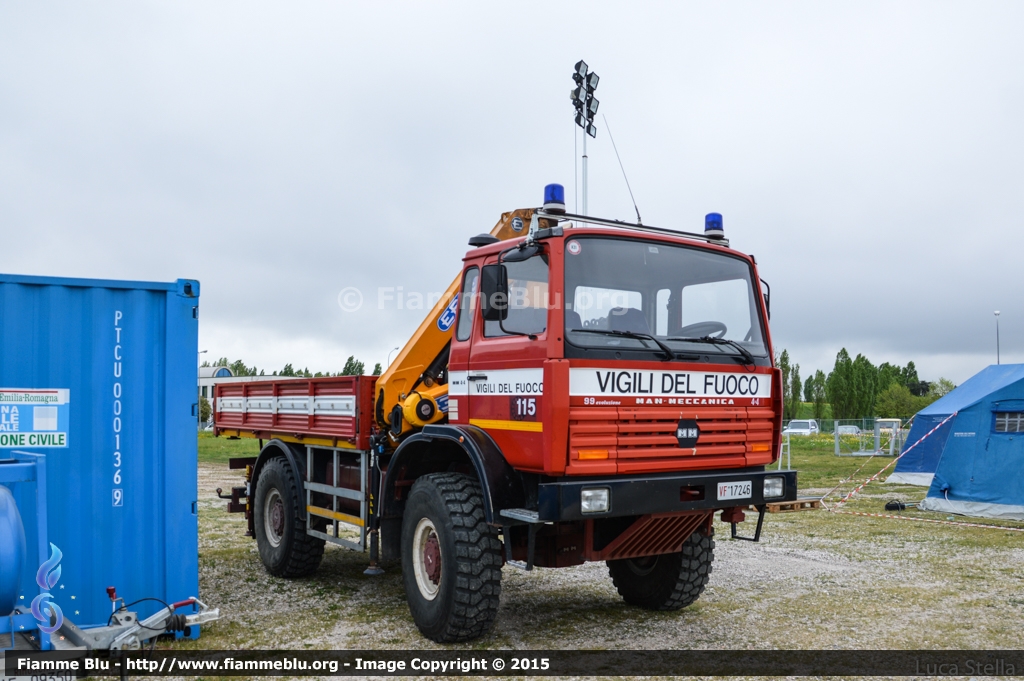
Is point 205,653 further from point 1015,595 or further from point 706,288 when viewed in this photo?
point 1015,595

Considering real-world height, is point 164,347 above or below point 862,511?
above

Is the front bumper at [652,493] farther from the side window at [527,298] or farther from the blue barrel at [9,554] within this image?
the blue barrel at [9,554]

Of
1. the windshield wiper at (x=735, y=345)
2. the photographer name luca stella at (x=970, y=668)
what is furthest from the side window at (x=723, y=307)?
the photographer name luca stella at (x=970, y=668)

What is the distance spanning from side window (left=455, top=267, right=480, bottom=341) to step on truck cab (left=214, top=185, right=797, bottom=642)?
0.05 feet

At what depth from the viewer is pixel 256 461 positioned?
9.38 m

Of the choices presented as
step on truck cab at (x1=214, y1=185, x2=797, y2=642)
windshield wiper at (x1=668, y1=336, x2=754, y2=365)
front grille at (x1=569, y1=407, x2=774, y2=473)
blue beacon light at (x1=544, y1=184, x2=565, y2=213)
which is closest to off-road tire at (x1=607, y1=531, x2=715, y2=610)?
step on truck cab at (x1=214, y1=185, x2=797, y2=642)

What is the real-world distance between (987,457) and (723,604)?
29.0 feet

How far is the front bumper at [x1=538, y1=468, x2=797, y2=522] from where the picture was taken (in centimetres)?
522

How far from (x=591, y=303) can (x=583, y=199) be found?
2262mm

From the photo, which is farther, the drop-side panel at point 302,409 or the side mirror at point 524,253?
the drop-side panel at point 302,409

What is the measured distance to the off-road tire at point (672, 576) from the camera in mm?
6844

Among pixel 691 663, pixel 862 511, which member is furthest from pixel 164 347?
pixel 862 511

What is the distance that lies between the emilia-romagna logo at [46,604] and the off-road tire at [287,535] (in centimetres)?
330

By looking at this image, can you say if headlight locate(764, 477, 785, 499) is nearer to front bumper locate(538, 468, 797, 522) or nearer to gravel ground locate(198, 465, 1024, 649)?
front bumper locate(538, 468, 797, 522)
